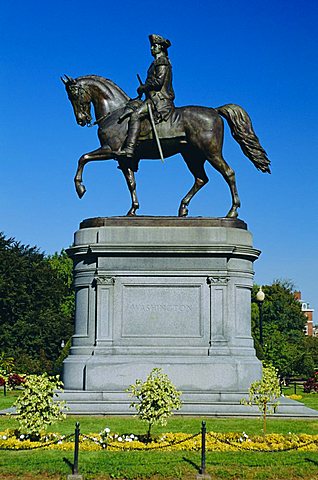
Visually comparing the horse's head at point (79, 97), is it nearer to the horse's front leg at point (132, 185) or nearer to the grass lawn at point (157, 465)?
the horse's front leg at point (132, 185)

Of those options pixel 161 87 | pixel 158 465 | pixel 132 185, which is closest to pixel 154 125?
pixel 161 87

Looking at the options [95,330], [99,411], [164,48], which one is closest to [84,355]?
[95,330]

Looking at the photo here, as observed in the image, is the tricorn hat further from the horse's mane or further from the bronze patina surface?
the bronze patina surface

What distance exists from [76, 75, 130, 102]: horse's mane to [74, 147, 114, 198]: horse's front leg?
5.60 ft

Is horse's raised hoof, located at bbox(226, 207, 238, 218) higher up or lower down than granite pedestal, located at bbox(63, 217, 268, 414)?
higher up

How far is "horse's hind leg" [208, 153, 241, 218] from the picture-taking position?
2233cm

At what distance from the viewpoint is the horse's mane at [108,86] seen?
22.9 m

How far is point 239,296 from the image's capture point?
2166 centimetres

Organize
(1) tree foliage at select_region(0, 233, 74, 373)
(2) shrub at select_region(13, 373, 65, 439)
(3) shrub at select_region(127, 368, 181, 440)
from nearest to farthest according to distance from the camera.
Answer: (2) shrub at select_region(13, 373, 65, 439)
(3) shrub at select_region(127, 368, 181, 440)
(1) tree foliage at select_region(0, 233, 74, 373)

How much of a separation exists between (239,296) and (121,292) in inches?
128

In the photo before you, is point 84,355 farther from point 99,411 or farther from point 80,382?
point 99,411

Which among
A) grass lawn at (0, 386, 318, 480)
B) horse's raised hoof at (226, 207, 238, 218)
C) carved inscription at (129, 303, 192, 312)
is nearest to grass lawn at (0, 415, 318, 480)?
grass lawn at (0, 386, 318, 480)

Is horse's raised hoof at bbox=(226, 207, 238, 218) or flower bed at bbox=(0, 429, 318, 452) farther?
horse's raised hoof at bbox=(226, 207, 238, 218)

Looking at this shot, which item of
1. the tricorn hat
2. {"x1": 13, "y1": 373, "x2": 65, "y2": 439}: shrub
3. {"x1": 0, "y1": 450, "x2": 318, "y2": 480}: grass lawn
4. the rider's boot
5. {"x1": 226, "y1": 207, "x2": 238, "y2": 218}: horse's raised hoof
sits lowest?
{"x1": 0, "y1": 450, "x2": 318, "y2": 480}: grass lawn
